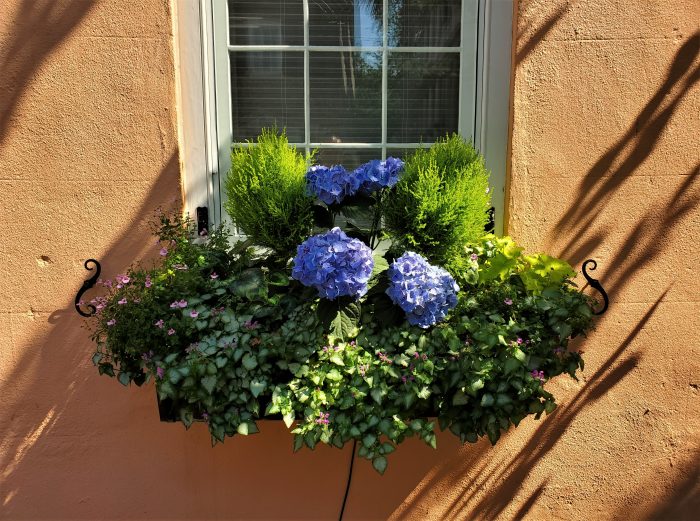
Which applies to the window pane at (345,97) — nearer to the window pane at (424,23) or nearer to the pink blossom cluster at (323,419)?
the window pane at (424,23)

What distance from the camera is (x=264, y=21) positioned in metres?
2.58

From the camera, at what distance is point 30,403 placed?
8.41 ft

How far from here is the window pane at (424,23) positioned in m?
2.59

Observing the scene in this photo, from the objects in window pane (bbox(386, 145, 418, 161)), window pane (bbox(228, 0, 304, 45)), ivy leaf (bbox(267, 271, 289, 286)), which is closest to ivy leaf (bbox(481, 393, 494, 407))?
ivy leaf (bbox(267, 271, 289, 286))

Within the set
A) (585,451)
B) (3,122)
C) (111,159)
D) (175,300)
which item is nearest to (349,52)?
(111,159)

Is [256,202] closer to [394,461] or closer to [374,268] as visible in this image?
[374,268]

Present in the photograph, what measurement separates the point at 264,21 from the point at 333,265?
127 centimetres

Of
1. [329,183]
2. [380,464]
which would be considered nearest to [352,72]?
[329,183]

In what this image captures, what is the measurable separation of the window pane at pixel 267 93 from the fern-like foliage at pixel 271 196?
1.39 ft

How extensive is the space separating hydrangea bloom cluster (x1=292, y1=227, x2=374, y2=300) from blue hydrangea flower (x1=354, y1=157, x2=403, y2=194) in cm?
29

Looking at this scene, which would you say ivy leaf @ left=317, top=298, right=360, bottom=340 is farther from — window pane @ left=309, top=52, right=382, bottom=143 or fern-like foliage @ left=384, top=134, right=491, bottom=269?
window pane @ left=309, top=52, right=382, bottom=143

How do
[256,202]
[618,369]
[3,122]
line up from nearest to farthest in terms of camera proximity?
[256,202] < [3,122] < [618,369]

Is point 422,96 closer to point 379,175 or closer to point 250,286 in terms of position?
point 379,175

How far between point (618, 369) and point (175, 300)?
6.40 feet
